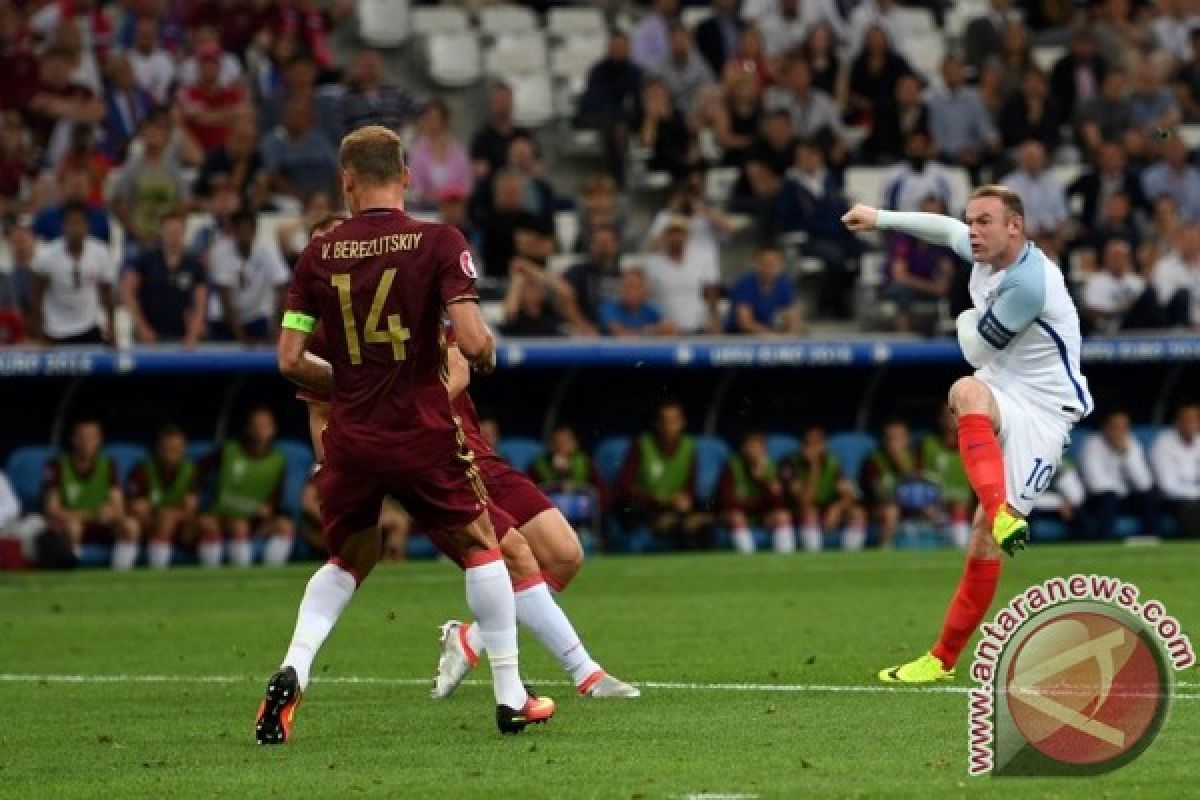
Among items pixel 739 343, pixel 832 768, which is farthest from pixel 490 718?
pixel 739 343

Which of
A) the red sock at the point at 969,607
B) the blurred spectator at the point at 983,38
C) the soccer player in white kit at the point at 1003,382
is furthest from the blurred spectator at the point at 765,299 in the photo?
the red sock at the point at 969,607

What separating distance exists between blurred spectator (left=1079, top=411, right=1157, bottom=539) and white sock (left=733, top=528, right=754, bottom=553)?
10.4 feet

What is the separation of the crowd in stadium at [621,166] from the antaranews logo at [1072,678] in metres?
14.0

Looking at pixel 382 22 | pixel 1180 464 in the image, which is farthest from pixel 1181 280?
pixel 382 22

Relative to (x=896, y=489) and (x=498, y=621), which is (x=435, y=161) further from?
(x=498, y=621)

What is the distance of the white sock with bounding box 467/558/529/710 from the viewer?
29.5 ft

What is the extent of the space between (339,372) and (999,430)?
10.2 feet

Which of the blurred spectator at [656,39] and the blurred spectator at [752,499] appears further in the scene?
the blurred spectator at [656,39]

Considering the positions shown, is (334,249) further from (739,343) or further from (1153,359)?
(1153,359)

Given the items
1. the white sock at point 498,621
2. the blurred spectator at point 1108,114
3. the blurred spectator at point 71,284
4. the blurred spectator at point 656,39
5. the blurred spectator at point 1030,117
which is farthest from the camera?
the blurred spectator at point 1108,114

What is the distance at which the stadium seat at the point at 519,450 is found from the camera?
2238cm

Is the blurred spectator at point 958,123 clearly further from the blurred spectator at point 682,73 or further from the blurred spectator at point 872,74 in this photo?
the blurred spectator at point 682,73

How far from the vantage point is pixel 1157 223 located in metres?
24.8

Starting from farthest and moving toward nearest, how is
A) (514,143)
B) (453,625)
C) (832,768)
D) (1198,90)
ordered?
(1198,90) → (514,143) → (453,625) → (832,768)
